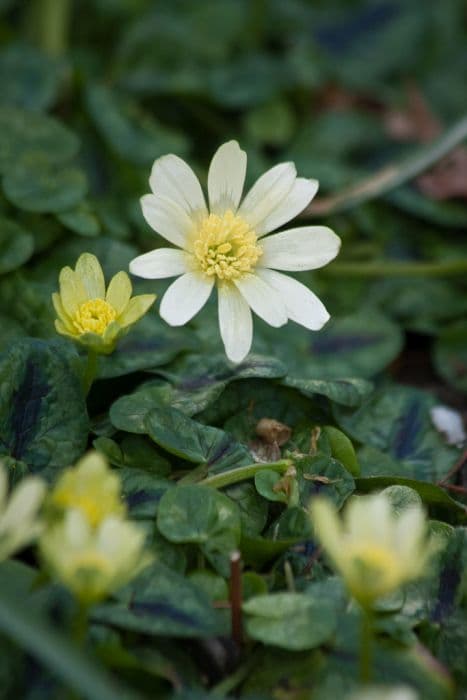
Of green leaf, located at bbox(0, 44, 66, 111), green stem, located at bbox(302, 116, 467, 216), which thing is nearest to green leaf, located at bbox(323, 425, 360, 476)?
green stem, located at bbox(302, 116, 467, 216)

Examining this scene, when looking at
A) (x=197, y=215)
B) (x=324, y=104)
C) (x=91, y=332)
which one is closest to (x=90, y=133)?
(x=324, y=104)

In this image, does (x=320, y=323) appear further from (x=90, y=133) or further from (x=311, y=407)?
(x=90, y=133)

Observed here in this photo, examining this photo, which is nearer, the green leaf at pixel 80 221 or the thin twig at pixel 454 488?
the thin twig at pixel 454 488

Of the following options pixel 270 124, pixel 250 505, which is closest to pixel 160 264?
pixel 250 505

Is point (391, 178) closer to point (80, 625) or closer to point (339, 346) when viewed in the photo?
point (339, 346)

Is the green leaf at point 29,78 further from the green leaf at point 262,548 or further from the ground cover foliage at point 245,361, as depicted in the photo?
the green leaf at point 262,548

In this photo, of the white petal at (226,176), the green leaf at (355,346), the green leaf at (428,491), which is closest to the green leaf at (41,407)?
the white petal at (226,176)
